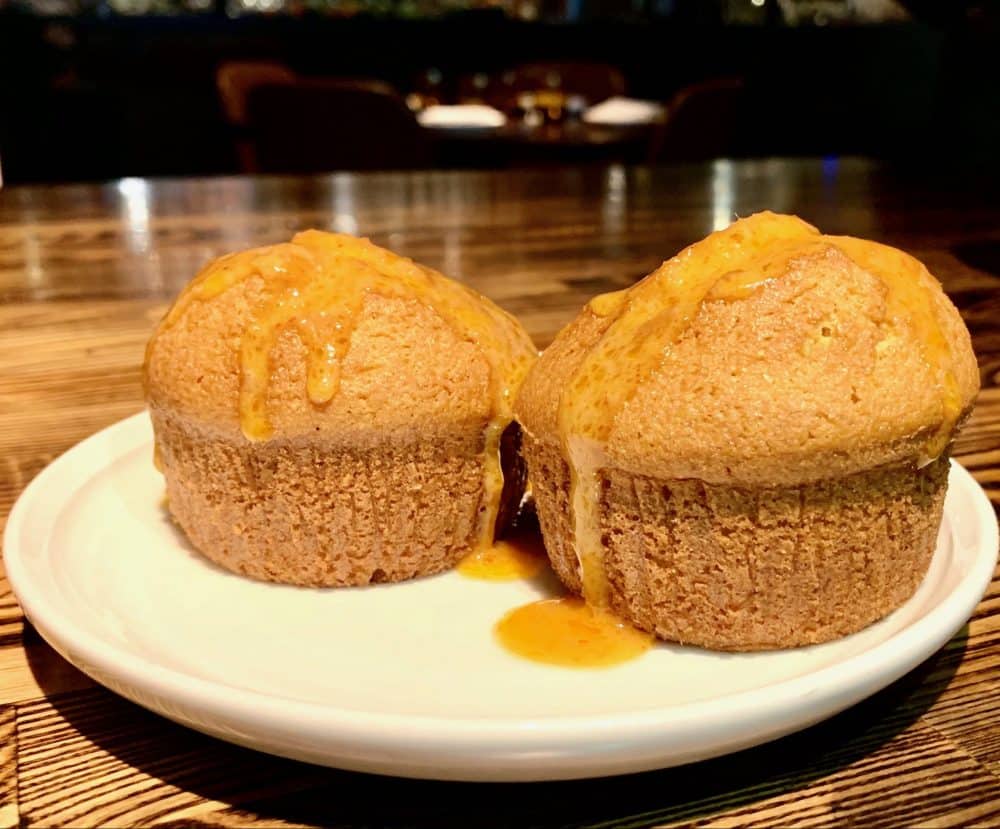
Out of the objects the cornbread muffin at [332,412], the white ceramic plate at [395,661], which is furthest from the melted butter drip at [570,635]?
the cornbread muffin at [332,412]

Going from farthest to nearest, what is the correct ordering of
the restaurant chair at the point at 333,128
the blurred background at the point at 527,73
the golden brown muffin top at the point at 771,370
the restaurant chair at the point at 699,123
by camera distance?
1. the blurred background at the point at 527,73
2. the restaurant chair at the point at 699,123
3. the restaurant chair at the point at 333,128
4. the golden brown muffin top at the point at 771,370

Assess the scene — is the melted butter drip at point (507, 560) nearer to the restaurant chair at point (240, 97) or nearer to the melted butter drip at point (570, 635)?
the melted butter drip at point (570, 635)

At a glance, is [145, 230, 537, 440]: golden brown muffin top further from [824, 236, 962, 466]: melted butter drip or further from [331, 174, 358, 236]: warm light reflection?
[331, 174, 358, 236]: warm light reflection

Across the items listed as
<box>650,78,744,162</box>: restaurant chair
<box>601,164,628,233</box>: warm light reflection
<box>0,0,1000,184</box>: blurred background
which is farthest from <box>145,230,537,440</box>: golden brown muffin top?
<box>650,78,744,162</box>: restaurant chair

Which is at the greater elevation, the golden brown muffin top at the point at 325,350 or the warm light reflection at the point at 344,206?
the golden brown muffin top at the point at 325,350

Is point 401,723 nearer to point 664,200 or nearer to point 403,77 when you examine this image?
point 664,200

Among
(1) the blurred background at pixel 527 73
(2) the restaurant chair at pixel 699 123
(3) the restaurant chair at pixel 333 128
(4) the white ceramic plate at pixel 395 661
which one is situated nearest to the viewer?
(4) the white ceramic plate at pixel 395 661

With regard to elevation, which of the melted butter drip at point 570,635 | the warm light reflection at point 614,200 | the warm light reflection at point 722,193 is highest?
the melted butter drip at point 570,635

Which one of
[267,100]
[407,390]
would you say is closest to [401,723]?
[407,390]
